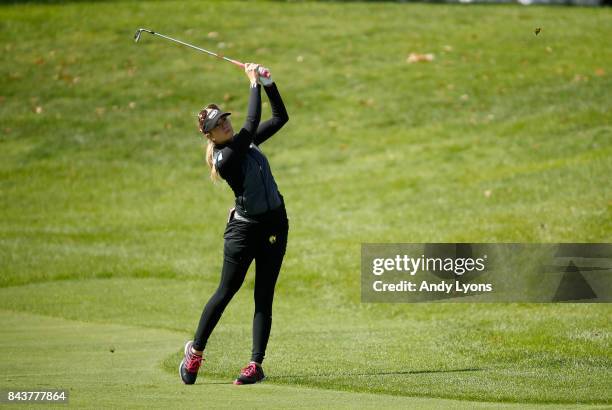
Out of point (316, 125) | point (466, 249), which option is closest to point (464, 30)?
point (316, 125)

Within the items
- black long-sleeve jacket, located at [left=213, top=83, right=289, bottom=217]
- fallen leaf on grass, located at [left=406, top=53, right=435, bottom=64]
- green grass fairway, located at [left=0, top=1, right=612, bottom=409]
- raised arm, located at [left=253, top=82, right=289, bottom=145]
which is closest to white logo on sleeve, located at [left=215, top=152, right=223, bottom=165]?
black long-sleeve jacket, located at [left=213, top=83, right=289, bottom=217]

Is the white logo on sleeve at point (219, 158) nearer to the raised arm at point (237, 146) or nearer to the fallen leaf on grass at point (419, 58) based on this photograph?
the raised arm at point (237, 146)

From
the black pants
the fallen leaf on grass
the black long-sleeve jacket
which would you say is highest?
the black long-sleeve jacket

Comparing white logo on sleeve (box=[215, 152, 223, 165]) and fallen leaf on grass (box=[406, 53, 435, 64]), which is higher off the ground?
white logo on sleeve (box=[215, 152, 223, 165])

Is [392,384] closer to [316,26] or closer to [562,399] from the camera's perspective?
[562,399]

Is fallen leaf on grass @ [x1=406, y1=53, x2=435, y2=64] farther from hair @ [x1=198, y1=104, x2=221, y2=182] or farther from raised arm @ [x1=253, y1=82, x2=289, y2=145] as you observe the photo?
hair @ [x1=198, y1=104, x2=221, y2=182]

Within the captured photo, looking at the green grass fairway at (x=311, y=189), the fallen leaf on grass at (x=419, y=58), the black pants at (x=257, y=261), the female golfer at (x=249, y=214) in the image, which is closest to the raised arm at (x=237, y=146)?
the female golfer at (x=249, y=214)

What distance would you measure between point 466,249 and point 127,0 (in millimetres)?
26377

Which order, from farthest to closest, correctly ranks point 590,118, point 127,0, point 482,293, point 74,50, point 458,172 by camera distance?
point 127,0, point 74,50, point 590,118, point 458,172, point 482,293

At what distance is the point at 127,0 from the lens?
131ft

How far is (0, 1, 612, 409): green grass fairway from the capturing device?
9.80 meters

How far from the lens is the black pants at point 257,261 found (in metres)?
8.56

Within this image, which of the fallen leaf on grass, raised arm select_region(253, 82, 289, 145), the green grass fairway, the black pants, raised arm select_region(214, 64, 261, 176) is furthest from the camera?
→ the fallen leaf on grass

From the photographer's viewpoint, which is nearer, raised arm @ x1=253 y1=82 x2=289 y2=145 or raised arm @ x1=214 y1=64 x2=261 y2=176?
raised arm @ x1=214 y1=64 x2=261 y2=176
